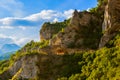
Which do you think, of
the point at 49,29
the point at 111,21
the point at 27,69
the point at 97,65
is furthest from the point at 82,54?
the point at 49,29

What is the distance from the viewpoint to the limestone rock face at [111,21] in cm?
11106

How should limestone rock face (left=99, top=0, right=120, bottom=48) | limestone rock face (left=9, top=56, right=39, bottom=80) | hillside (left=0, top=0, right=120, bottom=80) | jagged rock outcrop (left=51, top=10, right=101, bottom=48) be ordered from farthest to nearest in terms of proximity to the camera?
jagged rock outcrop (left=51, top=10, right=101, bottom=48)
limestone rock face (left=99, top=0, right=120, bottom=48)
limestone rock face (left=9, top=56, right=39, bottom=80)
hillside (left=0, top=0, right=120, bottom=80)

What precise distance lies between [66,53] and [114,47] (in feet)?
51.6

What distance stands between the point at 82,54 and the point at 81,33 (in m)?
12.0

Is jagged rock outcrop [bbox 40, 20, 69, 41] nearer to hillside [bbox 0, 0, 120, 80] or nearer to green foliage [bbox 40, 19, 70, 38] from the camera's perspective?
green foliage [bbox 40, 19, 70, 38]

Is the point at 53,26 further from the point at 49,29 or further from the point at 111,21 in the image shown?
the point at 111,21

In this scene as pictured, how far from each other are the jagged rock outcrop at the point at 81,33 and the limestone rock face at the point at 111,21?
12.1 feet

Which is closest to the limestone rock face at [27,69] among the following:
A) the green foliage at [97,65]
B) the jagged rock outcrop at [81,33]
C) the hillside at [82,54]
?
the hillside at [82,54]

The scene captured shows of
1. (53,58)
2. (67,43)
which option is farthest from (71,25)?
(53,58)

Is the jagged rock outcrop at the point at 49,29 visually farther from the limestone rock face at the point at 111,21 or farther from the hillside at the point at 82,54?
the limestone rock face at the point at 111,21

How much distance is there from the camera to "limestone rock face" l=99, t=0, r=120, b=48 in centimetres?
11106

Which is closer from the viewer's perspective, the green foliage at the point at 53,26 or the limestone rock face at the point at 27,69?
the limestone rock face at the point at 27,69

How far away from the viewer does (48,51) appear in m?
118

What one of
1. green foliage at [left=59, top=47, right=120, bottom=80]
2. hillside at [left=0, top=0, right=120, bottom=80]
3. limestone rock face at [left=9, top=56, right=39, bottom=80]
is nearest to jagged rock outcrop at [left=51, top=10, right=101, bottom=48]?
hillside at [left=0, top=0, right=120, bottom=80]
